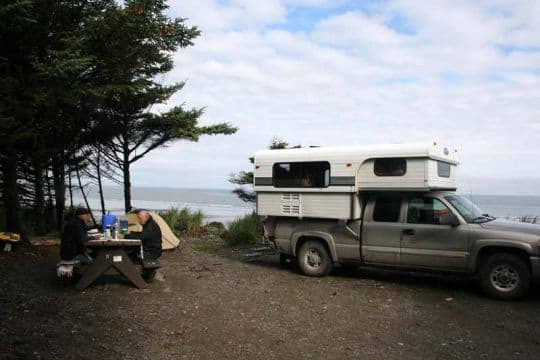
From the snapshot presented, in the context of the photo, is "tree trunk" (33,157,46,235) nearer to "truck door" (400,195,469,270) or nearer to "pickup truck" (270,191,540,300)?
"pickup truck" (270,191,540,300)

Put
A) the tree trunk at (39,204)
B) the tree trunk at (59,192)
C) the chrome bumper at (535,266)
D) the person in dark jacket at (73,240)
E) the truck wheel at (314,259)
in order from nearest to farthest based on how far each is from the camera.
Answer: the chrome bumper at (535,266), the person in dark jacket at (73,240), the truck wheel at (314,259), the tree trunk at (39,204), the tree trunk at (59,192)

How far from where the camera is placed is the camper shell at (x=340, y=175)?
853 centimetres

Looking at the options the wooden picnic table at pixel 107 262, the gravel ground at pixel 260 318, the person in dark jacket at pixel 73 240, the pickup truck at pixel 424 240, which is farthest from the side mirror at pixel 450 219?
the person in dark jacket at pixel 73 240

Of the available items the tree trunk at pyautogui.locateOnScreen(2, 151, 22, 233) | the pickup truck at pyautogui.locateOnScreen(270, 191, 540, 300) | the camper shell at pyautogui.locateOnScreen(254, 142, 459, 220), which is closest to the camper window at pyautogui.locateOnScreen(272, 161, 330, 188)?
the camper shell at pyautogui.locateOnScreen(254, 142, 459, 220)

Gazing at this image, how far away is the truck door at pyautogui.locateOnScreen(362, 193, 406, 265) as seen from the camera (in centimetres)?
880

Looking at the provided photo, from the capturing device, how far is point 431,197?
862cm

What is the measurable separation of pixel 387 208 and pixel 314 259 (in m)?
1.78

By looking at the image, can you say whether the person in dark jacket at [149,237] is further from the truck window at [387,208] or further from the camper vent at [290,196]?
the truck window at [387,208]

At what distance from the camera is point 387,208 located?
9.06 metres

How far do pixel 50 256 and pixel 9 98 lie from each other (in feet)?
11.1

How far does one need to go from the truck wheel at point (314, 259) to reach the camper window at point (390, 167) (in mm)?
1906

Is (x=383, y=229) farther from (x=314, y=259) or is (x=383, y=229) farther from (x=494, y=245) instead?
(x=494, y=245)

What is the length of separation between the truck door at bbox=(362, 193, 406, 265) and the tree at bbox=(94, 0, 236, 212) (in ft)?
18.7

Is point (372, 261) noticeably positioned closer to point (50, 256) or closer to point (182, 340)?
point (182, 340)
